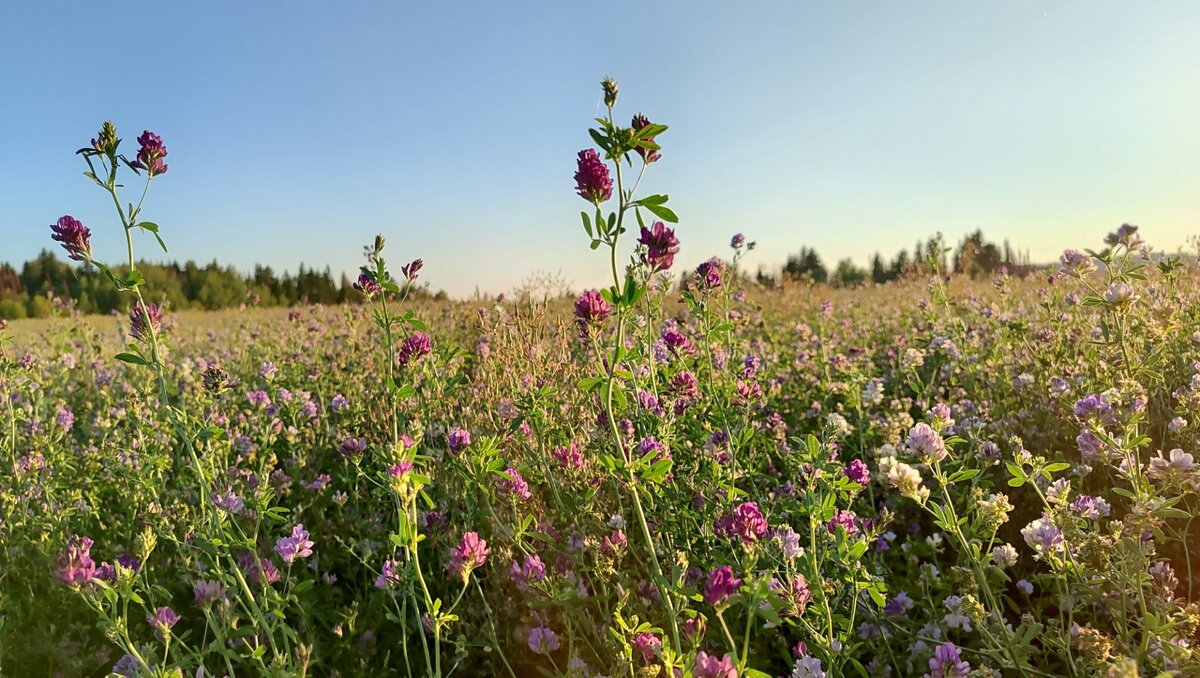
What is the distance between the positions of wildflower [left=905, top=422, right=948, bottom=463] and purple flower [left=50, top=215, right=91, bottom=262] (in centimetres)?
260

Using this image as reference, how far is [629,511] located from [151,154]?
2.28 meters

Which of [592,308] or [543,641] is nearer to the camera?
[592,308]

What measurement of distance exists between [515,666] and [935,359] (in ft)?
11.5

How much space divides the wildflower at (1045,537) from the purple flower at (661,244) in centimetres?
121

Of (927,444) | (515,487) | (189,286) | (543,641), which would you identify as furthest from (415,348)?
(189,286)

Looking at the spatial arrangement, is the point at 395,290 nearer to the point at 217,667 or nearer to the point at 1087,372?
the point at 217,667

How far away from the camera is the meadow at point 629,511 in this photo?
172 cm

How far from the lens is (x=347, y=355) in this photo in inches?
243

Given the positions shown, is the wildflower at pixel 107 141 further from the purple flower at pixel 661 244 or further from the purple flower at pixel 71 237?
the purple flower at pixel 661 244

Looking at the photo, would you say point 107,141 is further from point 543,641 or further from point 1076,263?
point 1076,263

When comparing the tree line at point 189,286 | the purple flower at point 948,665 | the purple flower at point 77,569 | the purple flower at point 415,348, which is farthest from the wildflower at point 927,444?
the tree line at point 189,286

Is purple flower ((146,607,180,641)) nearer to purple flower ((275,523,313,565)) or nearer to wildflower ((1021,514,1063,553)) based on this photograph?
purple flower ((275,523,313,565))

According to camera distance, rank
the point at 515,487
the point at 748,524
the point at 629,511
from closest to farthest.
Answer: the point at 748,524 → the point at 515,487 → the point at 629,511

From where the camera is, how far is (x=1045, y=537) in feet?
6.00
